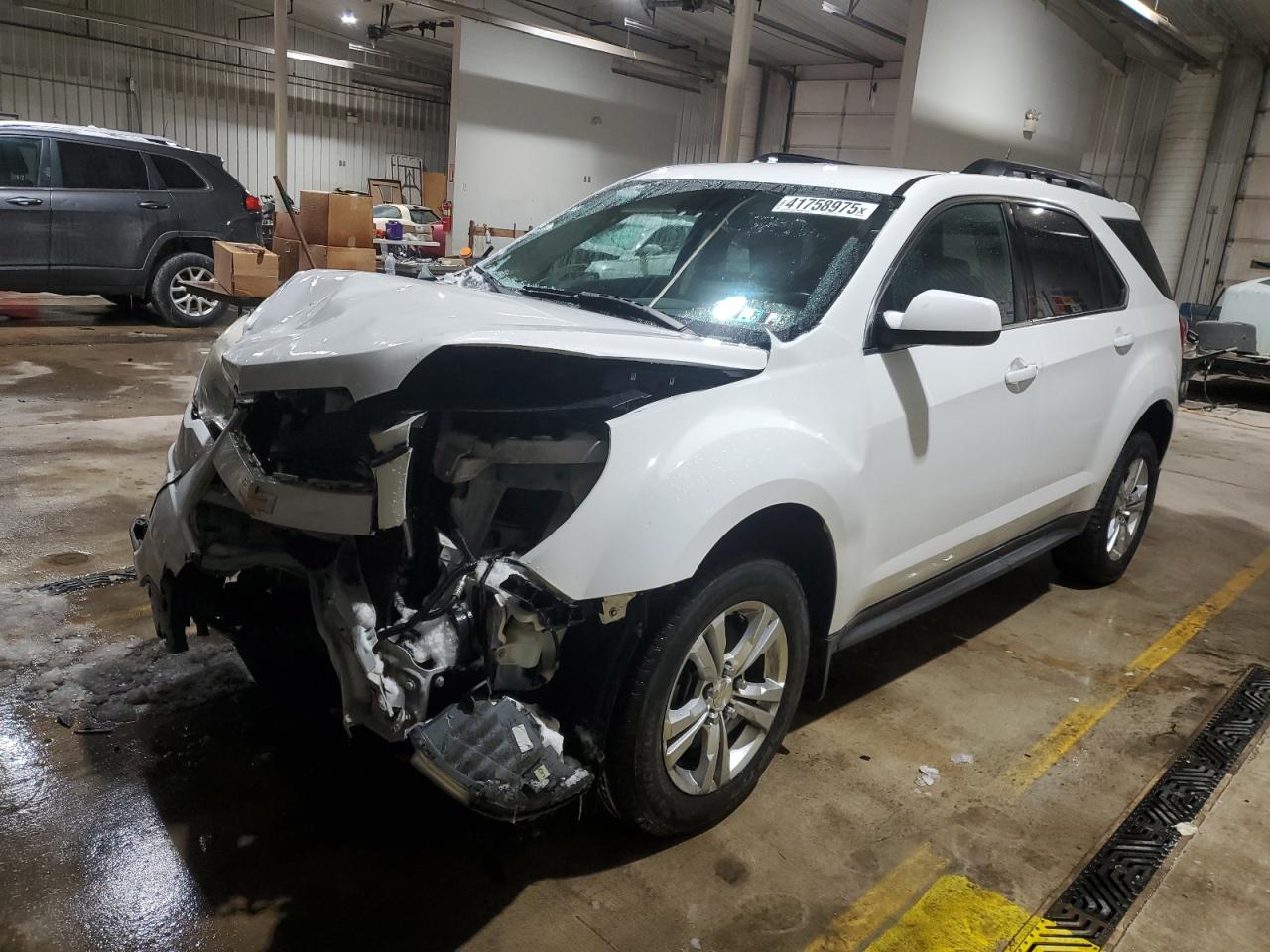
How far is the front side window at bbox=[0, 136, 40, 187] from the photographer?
8.26 metres

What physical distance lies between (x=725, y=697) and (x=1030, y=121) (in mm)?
12860

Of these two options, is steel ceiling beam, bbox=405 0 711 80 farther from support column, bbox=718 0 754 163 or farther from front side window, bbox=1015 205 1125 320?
front side window, bbox=1015 205 1125 320

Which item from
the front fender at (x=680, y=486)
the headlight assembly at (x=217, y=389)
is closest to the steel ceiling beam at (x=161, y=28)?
the headlight assembly at (x=217, y=389)

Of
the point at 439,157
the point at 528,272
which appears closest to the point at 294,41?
the point at 439,157

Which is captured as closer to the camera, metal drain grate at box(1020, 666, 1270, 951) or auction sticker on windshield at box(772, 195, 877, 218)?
metal drain grate at box(1020, 666, 1270, 951)

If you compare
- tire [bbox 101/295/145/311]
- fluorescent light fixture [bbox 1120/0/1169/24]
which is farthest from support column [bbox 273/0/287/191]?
fluorescent light fixture [bbox 1120/0/1169/24]

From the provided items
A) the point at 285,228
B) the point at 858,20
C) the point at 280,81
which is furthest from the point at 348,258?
the point at 858,20

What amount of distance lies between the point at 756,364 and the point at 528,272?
120cm

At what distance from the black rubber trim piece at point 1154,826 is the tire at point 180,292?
30.7ft

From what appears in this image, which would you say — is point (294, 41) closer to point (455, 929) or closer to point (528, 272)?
point (528, 272)

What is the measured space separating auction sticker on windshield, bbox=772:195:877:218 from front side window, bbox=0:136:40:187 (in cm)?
816

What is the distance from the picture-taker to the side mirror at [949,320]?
2443mm

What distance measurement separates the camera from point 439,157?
82.6 feet

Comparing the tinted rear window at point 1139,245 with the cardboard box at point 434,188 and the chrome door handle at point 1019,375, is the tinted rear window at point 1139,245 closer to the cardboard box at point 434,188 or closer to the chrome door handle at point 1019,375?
the chrome door handle at point 1019,375
